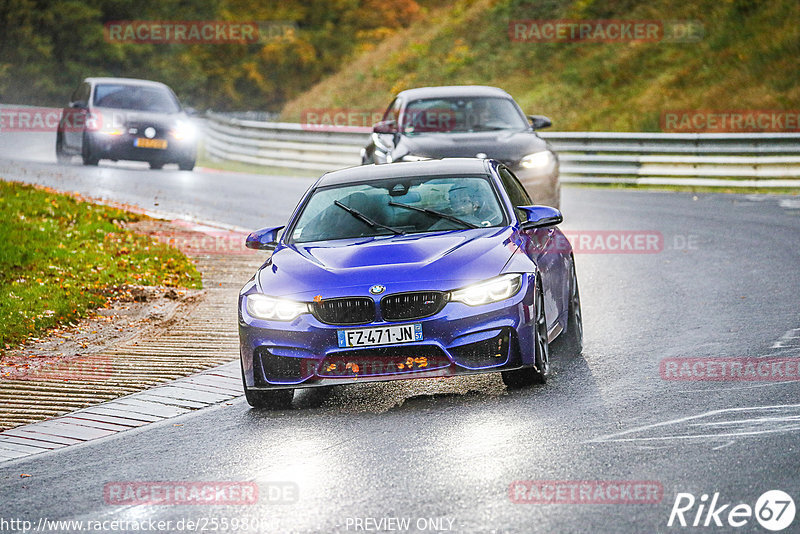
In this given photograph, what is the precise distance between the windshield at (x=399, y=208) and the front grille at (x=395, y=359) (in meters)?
1.33

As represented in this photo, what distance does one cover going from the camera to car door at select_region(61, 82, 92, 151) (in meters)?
27.2

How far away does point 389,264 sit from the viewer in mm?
8383

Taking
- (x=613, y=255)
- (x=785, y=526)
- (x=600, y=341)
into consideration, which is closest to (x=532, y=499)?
(x=785, y=526)

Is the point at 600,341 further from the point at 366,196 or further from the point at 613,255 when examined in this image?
the point at 613,255

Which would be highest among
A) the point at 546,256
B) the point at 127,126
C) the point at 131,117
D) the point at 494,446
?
the point at 494,446

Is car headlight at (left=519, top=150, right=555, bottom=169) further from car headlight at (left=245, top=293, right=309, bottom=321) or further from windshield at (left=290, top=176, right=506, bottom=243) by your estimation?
car headlight at (left=245, top=293, right=309, bottom=321)

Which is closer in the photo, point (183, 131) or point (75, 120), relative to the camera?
point (183, 131)

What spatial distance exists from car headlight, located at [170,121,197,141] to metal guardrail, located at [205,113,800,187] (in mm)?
3285

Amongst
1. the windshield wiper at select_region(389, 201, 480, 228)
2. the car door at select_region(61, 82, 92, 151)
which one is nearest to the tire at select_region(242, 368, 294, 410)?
the windshield wiper at select_region(389, 201, 480, 228)

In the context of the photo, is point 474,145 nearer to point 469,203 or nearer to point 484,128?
point 484,128

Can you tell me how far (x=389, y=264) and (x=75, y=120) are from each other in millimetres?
20479
